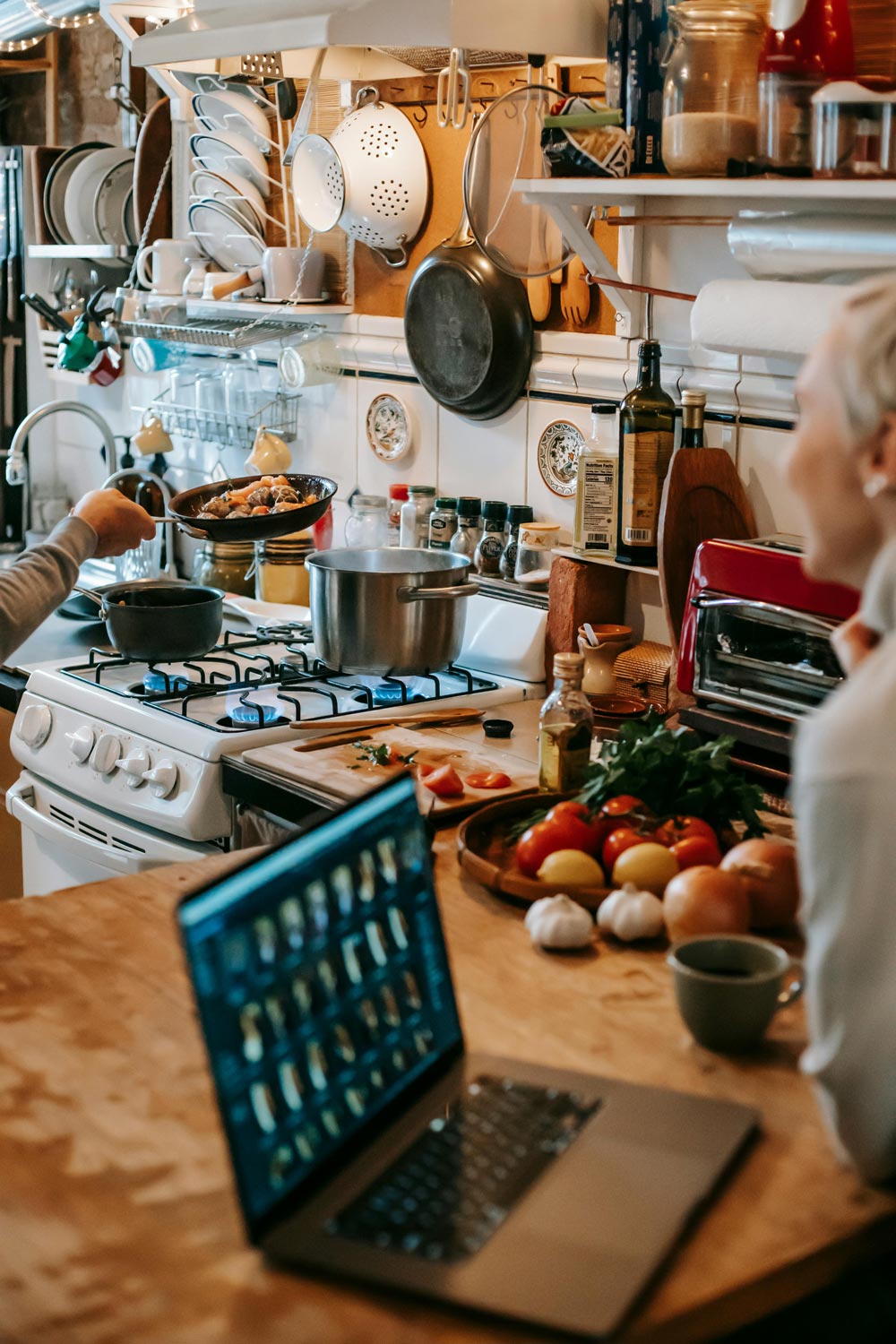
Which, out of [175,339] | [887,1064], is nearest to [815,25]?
[887,1064]

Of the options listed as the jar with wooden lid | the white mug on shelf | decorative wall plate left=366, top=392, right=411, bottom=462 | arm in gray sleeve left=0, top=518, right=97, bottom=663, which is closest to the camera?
arm in gray sleeve left=0, top=518, right=97, bottom=663

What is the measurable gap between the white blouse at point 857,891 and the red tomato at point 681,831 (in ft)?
1.87

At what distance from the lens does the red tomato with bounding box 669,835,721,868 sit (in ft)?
5.30

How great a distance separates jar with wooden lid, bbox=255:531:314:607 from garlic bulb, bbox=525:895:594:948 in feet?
5.71

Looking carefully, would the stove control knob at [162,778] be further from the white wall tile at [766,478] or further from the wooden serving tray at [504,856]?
the white wall tile at [766,478]

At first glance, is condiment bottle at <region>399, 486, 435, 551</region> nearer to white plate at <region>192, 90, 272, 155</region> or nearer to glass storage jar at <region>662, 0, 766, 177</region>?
white plate at <region>192, 90, 272, 155</region>

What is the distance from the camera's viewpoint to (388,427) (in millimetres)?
3125

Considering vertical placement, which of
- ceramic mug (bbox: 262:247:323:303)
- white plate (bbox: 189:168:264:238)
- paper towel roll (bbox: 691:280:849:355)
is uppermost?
white plate (bbox: 189:168:264:238)

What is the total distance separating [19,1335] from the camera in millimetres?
928

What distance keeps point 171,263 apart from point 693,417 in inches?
62.7

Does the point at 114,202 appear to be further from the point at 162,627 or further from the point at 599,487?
the point at 599,487

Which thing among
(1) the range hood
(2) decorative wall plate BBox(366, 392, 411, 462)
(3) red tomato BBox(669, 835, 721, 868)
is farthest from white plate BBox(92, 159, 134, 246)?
(3) red tomato BBox(669, 835, 721, 868)

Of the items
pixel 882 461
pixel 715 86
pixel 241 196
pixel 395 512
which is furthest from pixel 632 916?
pixel 241 196

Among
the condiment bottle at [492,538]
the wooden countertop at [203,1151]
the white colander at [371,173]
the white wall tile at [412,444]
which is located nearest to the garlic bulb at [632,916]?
the wooden countertop at [203,1151]
